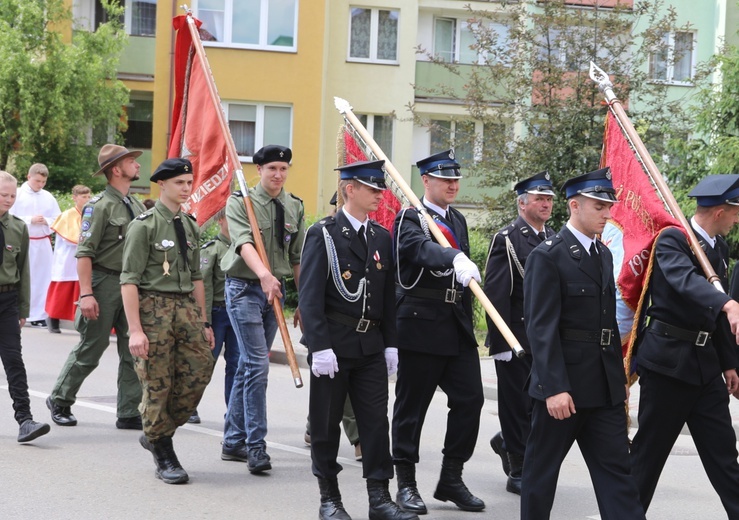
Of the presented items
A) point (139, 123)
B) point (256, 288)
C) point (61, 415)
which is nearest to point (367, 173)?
point (256, 288)

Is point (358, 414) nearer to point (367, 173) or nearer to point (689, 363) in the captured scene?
point (367, 173)

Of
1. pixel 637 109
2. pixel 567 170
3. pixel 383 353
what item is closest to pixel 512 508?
pixel 383 353

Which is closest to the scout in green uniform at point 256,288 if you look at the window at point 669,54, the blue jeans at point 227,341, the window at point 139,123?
the blue jeans at point 227,341

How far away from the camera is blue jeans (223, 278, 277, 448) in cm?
786

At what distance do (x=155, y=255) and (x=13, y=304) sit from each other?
167 cm

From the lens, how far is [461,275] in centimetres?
625

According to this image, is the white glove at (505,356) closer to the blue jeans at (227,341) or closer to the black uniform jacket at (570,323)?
the black uniform jacket at (570,323)

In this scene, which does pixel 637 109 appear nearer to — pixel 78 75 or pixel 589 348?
pixel 589 348

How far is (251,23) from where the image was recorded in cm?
3072

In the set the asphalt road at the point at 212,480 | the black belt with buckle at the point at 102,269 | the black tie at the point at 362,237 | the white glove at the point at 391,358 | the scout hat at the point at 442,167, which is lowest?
the asphalt road at the point at 212,480

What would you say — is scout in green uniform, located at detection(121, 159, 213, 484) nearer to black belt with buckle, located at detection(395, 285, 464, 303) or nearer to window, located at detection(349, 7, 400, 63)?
black belt with buckle, located at detection(395, 285, 464, 303)

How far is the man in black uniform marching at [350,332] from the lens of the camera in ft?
21.4

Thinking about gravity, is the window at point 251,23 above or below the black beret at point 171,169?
above

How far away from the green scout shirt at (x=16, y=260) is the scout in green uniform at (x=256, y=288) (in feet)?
5.49
